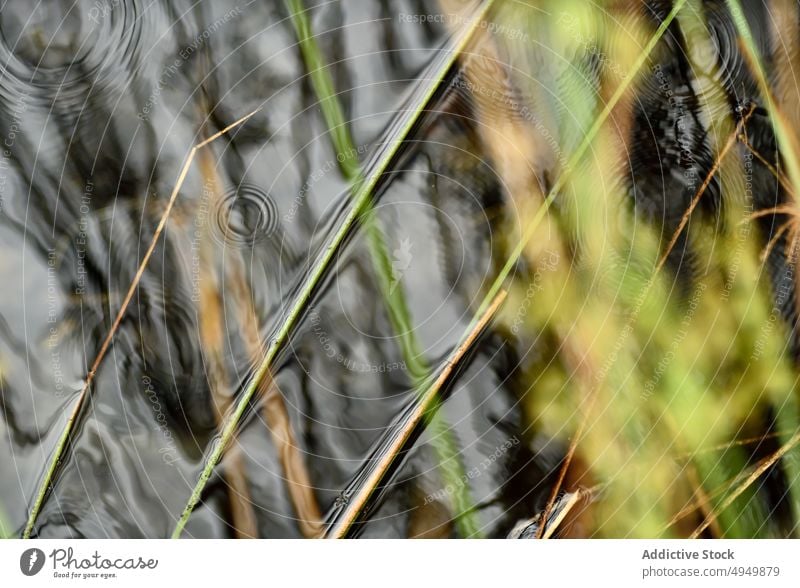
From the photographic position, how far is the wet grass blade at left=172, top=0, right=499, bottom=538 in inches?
17.5

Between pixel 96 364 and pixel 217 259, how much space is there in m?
0.13

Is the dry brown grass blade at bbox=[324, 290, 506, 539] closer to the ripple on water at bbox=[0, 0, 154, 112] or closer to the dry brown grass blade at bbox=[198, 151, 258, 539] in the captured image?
the dry brown grass blade at bbox=[198, 151, 258, 539]

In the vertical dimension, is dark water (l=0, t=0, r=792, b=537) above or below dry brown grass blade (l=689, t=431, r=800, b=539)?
above

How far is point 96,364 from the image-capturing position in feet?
1.45

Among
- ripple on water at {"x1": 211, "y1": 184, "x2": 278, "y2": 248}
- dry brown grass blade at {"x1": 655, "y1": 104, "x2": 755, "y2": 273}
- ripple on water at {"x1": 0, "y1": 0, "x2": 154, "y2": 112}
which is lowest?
dry brown grass blade at {"x1": 655, "y1": 104, "x2": 755, "y2": 273}

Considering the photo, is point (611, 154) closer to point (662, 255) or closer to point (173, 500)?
point (662, 255)

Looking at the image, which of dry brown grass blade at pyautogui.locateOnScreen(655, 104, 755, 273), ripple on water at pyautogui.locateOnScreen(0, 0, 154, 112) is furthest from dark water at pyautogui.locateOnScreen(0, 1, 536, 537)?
dry brown grass blade at pyautogui.locateOnScreen(655, 104, 755, 273)

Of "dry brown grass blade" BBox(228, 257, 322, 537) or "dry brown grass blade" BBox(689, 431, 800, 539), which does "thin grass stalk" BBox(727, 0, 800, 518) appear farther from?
"dry brown grass blade" BBox(228, 257, 322, 537)

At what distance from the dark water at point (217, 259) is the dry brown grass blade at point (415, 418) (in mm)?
10
